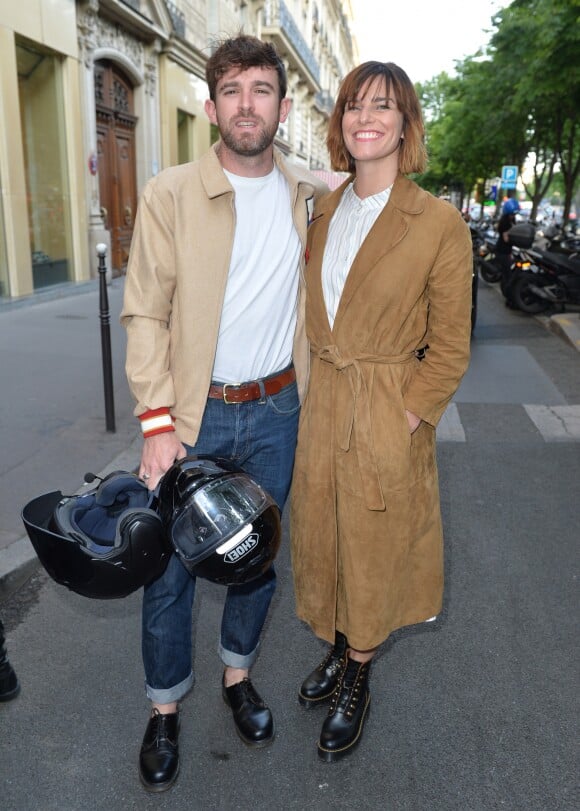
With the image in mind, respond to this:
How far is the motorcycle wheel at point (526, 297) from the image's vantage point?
38.9 ft

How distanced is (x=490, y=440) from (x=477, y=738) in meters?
3.58

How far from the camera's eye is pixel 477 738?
2455 millimetres

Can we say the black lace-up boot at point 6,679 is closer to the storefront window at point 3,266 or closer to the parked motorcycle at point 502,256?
the storefront window at point 3,266

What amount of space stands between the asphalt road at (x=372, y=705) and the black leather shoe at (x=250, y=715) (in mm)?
41

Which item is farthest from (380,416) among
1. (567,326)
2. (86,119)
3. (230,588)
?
(86,119)

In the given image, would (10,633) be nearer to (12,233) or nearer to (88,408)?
(88,408)

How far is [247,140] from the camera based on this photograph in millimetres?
2113

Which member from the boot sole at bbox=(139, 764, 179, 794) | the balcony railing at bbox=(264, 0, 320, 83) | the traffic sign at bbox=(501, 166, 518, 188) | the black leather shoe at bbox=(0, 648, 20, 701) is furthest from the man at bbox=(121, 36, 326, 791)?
the traffic sign at bbox=(501, 166, 518, 188)

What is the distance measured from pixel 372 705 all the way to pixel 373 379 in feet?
4.13

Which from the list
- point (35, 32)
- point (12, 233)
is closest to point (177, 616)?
point (12, 233)

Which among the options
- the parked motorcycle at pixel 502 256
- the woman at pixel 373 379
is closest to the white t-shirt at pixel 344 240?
the woman at pixel 373 379

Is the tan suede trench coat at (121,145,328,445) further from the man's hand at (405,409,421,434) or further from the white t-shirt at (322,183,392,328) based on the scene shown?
the man's hand at (405,409,421,434)

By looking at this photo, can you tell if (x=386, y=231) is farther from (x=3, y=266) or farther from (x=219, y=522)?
(x=3, y=266)

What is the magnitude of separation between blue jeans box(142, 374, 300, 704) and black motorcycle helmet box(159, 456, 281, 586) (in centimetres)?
27
